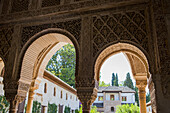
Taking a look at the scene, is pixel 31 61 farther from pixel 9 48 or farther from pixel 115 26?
pixel 115 26

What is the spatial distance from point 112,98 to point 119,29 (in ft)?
91.8

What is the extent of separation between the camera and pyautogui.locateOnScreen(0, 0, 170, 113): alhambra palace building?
4.26 metres

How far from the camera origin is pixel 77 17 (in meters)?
5.45

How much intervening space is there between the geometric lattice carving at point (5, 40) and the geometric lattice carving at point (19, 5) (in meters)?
0.82

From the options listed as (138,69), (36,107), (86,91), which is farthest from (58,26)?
(36,107)

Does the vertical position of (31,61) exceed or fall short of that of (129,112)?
it exceeds it

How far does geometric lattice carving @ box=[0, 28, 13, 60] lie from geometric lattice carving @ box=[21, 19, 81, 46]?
0.54m

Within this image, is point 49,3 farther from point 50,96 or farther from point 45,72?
point 50,96

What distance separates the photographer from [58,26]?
18.0 feet

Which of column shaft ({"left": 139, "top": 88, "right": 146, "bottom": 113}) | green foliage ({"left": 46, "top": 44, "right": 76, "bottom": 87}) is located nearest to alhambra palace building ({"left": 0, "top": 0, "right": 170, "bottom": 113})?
column shaft ({"left": 139, "top": 88, "right": 146, "bottom": 113})

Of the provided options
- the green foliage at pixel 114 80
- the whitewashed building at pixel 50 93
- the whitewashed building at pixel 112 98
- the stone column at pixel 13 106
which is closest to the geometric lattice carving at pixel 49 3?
the stone column at pixel 13 106

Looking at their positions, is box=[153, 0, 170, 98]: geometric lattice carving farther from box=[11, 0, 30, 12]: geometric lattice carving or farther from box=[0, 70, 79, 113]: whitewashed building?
box=[0, 70, 79, 113]: whitewashed building

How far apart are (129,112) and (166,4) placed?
15.9 metres

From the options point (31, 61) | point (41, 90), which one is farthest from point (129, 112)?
point (31, 61)
